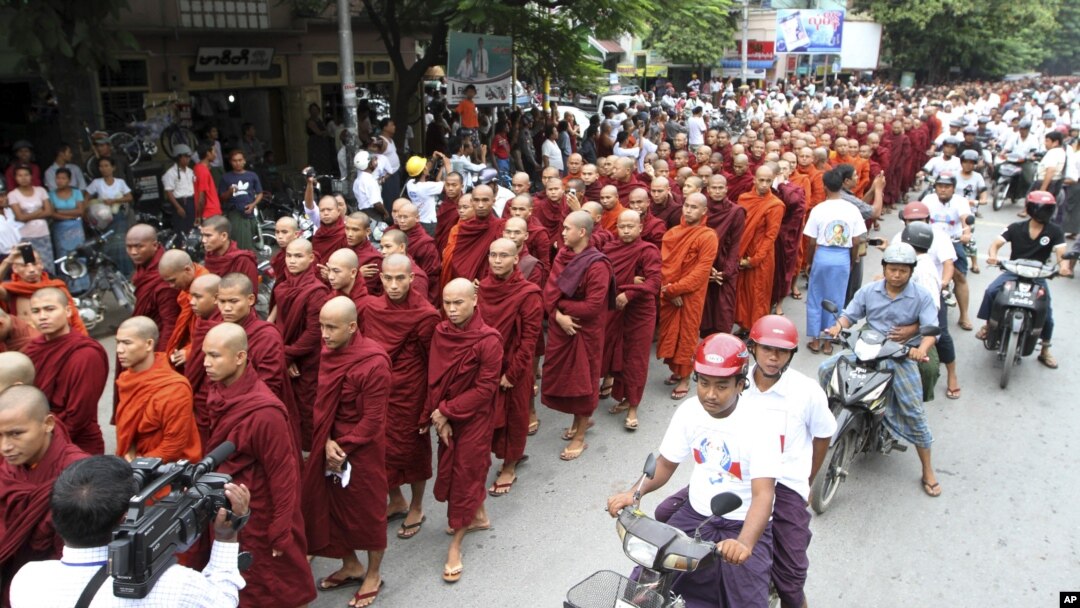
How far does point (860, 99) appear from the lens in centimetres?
2736

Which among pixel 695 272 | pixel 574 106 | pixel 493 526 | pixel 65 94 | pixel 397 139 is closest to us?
pixel 493 526

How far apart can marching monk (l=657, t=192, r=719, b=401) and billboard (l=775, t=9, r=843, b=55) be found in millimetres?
28271

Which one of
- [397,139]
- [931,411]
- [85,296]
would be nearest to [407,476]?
[931,411]

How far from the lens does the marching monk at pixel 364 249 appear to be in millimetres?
5992

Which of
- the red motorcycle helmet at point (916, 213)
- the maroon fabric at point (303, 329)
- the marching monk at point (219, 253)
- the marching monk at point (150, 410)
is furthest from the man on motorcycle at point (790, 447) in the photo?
the red motorcycle helmet at point (916, 213)

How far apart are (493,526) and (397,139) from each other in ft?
32.8

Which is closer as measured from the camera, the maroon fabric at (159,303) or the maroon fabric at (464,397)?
the maroon fabric at (464,397)

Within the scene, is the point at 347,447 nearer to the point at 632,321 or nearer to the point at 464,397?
the point at 464,397

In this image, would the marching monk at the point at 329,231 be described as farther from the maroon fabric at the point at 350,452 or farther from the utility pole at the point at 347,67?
the utility pole at the point at 347,67

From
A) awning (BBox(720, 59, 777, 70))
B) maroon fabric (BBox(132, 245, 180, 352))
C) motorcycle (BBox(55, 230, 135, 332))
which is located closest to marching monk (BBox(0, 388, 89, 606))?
maroon fabric (BBox(132, 245, 180, 352))

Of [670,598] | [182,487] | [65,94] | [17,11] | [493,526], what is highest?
[17,11]

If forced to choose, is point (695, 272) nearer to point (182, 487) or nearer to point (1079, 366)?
point (1079, 366)

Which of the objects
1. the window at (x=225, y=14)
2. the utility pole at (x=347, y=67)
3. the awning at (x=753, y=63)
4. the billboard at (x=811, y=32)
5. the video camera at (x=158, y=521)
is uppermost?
the billboard at (x=811, y=32)

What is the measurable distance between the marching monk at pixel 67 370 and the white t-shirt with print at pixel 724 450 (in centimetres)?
282
